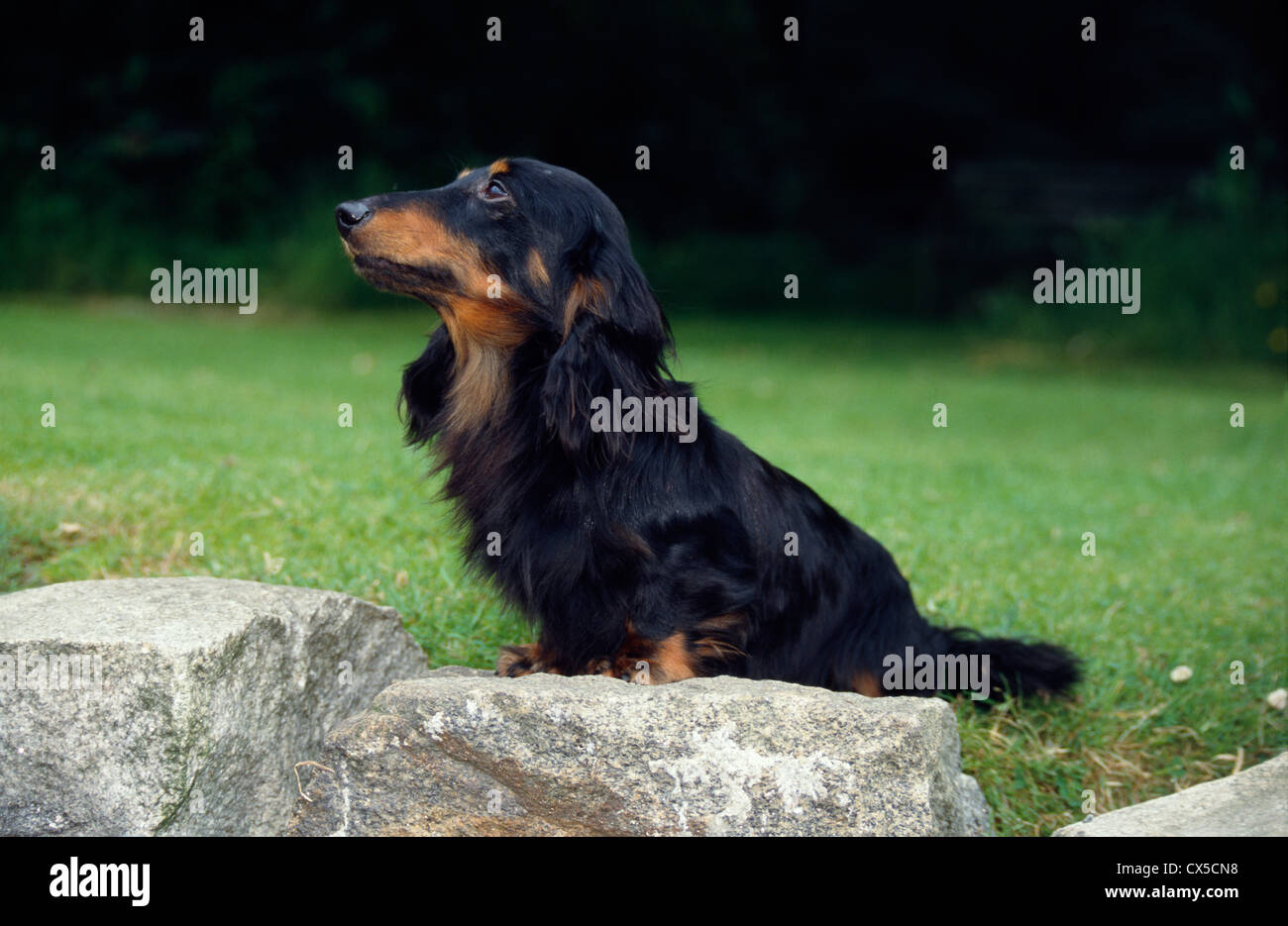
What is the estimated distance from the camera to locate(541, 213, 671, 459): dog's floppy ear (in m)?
3.56

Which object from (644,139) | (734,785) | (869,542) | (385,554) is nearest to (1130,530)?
(869,542)

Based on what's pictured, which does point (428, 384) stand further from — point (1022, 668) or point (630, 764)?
point (1022, 668)

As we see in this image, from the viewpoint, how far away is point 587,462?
360 cm

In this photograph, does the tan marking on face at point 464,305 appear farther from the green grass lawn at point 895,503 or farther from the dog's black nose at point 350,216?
the green grass lawn at point 895,503

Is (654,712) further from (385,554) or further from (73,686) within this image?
(385,554)

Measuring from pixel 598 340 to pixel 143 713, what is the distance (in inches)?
59.3

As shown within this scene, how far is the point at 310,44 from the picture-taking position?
1533cm

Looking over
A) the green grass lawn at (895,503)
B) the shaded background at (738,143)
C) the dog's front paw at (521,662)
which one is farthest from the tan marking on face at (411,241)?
the shaded background at (738,143)

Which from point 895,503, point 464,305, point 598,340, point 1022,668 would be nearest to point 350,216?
point 464,305

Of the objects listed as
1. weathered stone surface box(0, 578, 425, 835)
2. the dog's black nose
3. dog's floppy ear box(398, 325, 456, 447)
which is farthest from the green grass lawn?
the dog's black nose

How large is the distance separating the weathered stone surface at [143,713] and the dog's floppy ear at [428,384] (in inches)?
32.7

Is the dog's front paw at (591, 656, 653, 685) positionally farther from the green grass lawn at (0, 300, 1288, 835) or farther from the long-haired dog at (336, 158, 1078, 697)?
the green grass lawn at (0, 300, 1288, 835)

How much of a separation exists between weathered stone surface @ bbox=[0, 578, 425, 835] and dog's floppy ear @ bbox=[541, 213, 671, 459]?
36.4 inches

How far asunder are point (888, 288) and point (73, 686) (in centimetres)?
1641
